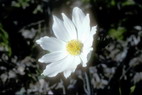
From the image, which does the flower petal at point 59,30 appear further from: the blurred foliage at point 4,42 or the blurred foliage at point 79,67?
the blurred foliage at point 4,42

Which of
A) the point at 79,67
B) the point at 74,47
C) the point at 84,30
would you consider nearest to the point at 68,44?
the point at 74,47

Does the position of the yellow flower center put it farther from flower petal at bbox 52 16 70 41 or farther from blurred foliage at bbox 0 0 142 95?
blurred foliage at bbox 0 0 142 95

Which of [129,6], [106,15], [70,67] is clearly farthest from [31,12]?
[70,67]

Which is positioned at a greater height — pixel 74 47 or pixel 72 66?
pixel 74 47

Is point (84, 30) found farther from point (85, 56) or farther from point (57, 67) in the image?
point (57, 67)

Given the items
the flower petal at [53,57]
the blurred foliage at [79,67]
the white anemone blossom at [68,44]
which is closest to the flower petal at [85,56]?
the white anemone blossom at [68,44]

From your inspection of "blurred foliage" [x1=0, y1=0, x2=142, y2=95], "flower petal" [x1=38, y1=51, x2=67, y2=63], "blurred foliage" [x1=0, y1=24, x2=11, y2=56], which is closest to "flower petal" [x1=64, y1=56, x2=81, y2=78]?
"flower petal" [x1=38, y1=51, x2=67, y2=63]

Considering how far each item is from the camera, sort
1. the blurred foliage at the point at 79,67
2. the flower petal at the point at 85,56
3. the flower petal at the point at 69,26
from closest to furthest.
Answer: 1. the flower petal at the point at 85,56
2. the flower petal at the point at 69,26
3. the blurred foliage at the point at 79,67
